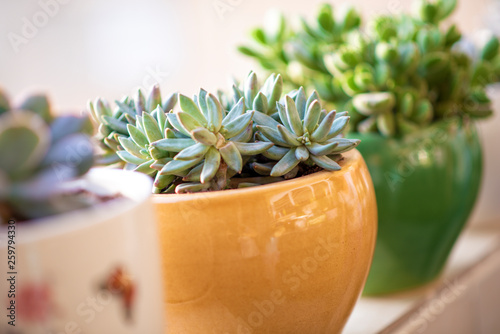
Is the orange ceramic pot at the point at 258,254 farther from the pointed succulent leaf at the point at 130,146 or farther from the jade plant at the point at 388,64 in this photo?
the jade plant at the point at 388,64

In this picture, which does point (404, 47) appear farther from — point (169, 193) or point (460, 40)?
point (169, 193)

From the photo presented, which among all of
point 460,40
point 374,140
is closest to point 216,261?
point 374,140

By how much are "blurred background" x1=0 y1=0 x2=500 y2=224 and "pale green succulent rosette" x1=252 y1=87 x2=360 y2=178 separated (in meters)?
0.44

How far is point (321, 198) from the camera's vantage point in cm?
44

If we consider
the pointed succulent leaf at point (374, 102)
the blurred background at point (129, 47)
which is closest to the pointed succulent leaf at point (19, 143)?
the pointed succulent leaf at point (374, 102)

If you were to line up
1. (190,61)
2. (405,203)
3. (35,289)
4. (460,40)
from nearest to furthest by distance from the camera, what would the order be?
(35,289) → (405,203) → (460,40) → (190,61)

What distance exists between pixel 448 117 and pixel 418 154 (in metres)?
0.08

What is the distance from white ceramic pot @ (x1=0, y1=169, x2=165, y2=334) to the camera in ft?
0.91

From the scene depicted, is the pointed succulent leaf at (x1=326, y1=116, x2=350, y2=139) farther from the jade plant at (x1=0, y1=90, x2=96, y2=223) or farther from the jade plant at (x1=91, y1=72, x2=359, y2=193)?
the jade plant at (x1=0, y1=90, x2=96, y2=223)

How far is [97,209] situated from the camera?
0.30 metres

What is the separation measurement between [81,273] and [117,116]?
253 mm

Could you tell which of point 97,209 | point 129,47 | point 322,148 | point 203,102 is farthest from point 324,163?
point 129,47

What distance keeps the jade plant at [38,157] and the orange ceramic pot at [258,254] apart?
109 mm

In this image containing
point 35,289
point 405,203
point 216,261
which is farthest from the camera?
point 405,203
